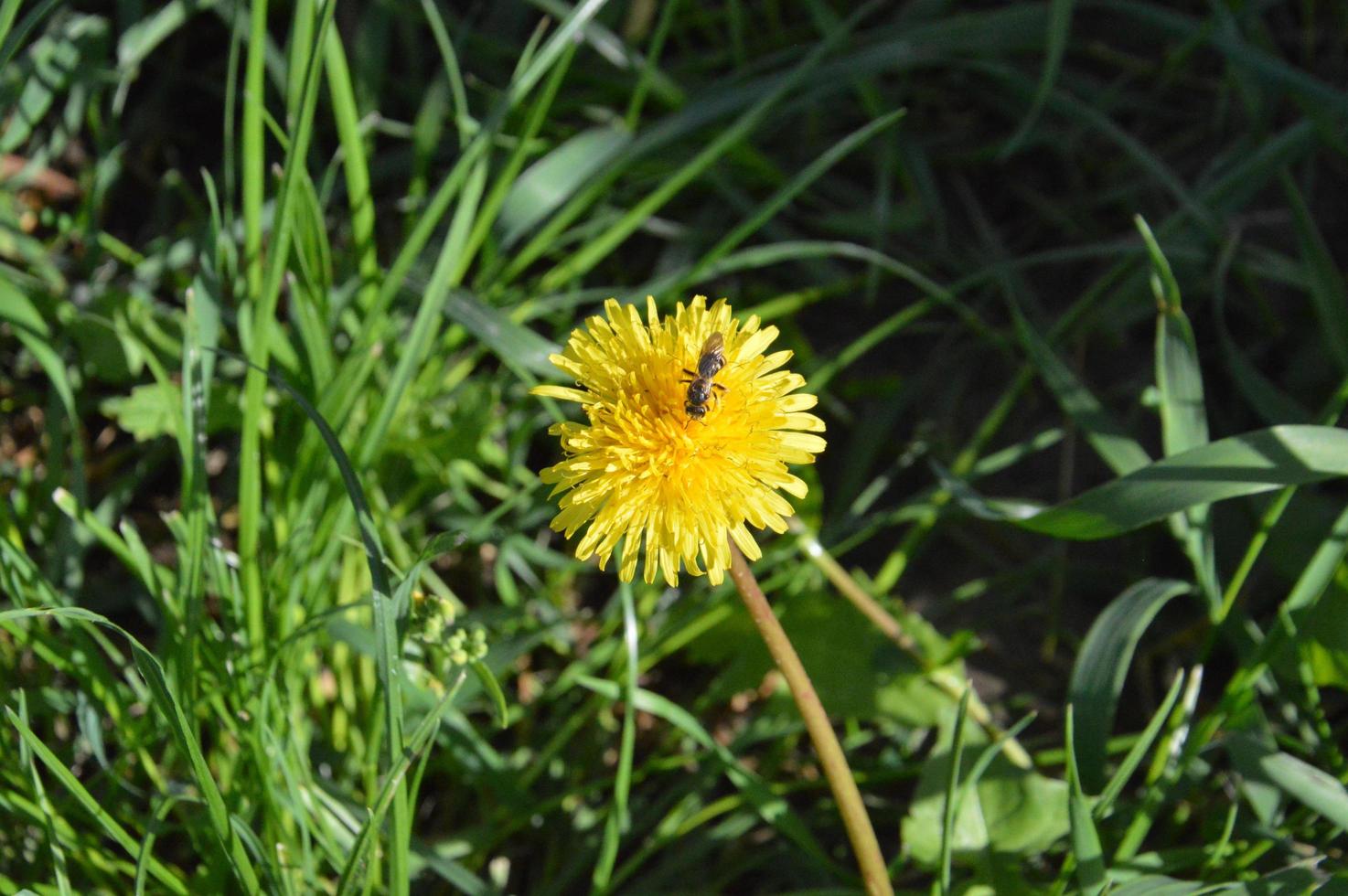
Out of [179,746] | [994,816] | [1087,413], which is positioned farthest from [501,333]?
[994,816]

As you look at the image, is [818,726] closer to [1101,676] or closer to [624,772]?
[624,772]

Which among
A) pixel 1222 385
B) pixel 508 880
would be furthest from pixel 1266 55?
pixel 508 880

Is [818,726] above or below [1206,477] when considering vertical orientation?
below

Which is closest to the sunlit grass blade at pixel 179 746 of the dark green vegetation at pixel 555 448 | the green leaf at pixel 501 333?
the dark green vegetation at pixel 555 448

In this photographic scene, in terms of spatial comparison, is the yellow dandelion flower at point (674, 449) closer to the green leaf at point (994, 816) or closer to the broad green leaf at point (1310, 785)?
the green leaf at point (994, 816)

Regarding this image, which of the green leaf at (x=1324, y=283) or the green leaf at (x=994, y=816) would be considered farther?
the green leaf at (x=1324, y=283)

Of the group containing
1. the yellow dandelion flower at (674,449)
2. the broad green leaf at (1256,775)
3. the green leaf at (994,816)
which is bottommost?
the green leaf at (994,816)

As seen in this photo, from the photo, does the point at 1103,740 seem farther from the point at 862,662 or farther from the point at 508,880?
the point at 508,880
